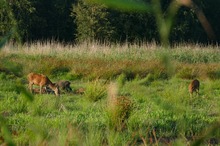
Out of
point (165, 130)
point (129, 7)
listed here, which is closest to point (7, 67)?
point (129, 7)

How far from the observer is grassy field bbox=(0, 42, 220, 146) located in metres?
0.73

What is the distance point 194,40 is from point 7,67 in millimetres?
24703

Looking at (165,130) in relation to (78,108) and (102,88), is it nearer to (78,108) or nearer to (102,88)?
(78,108)

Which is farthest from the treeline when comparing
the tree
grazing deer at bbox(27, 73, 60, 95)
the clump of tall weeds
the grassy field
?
the clump of tall weeds

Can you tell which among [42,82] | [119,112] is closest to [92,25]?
[42,82]

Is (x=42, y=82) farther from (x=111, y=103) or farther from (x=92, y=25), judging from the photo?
(x=92, y=25)

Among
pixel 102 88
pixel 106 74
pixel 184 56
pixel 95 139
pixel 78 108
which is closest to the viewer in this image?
pixel 95 139

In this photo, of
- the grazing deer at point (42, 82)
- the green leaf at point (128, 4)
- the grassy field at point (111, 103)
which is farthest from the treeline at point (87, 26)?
the green leaf at point (128, 4)

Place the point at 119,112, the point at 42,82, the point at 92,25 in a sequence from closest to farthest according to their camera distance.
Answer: the point at 119,112, the point at 42,82, the point at 92,25

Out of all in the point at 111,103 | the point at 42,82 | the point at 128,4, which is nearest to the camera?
the point at 128,4

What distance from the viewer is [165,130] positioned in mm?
5316

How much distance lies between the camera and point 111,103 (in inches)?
175

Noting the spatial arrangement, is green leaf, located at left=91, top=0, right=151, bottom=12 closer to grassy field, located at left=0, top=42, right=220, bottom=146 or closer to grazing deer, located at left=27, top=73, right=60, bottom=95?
grassy field, located at left=0, top=42, right=220, bottom=146

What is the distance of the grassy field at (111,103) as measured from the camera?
0.73m
